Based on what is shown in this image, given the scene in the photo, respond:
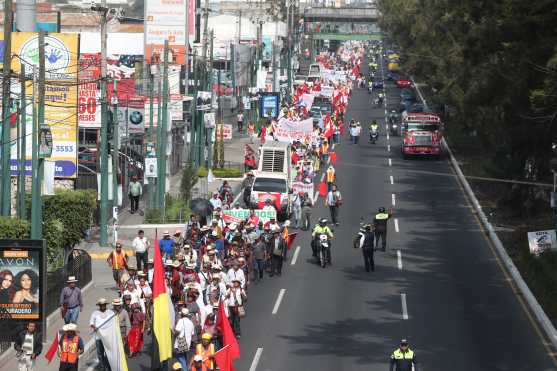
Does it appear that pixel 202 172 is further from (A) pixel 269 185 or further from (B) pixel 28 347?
(B) pixel 28 347

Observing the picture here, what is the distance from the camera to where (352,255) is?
40.7 metres

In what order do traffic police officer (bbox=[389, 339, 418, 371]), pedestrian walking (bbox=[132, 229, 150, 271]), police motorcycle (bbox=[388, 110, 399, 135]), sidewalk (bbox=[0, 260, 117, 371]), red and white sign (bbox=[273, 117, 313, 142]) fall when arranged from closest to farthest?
traffic police officer (bbox=[389, 339, 418, 371]), sidewalk (bbox=[0, 260, 117, 371]), pedestrian walking (bbox=[132, 229, 150, 271]), red and white sign (bbox=[273, 117, 313, 142]), police motorcycle (bbox=[388, 110, 399, 135])

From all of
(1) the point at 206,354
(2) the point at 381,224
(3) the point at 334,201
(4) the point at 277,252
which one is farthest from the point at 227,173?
(1) the point at 206,354

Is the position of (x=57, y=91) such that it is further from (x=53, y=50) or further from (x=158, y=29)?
(x=158, y=29)

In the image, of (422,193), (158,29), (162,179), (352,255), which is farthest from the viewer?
(158,29)

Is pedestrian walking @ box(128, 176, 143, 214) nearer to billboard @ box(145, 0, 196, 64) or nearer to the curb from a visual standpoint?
the curb

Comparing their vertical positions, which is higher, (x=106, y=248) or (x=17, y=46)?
(x=17, y=46)

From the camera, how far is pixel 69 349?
2175 centimetres

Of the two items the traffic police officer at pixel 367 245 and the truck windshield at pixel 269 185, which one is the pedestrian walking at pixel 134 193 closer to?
the truck windshield at pixel 269 185

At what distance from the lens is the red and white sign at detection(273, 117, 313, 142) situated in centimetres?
5997

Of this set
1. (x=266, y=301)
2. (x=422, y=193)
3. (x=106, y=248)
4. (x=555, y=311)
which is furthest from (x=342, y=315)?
(x=422, y=193)

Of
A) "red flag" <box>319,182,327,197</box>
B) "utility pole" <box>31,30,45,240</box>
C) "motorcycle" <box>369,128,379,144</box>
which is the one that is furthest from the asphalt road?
"motorcycle" <box>369,128,379,144</box>

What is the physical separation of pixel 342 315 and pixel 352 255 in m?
9.71

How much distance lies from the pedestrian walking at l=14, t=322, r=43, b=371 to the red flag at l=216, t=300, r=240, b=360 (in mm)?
3527
